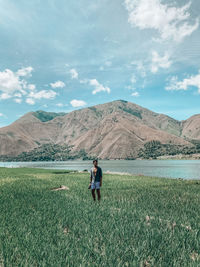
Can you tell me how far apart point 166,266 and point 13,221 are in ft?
24.0

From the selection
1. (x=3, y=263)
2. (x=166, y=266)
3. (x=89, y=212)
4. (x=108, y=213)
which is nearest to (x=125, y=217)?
(x=108, y=213)

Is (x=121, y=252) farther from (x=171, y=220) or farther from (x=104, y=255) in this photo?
(x=171, y=220)

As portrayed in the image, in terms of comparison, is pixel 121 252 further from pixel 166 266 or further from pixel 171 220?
pixel 171 220

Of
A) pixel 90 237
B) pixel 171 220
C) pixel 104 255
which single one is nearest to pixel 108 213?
pixel 171 220

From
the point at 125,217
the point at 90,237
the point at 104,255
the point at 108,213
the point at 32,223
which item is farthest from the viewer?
the point at 108,213

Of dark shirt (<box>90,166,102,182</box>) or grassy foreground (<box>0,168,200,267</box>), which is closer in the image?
grassy foreground (<box>0,168,200,267</box>)

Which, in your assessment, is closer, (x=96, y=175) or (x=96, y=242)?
(x=96, y=242)

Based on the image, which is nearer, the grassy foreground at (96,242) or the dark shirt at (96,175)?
the grassy foreground at (96,242)

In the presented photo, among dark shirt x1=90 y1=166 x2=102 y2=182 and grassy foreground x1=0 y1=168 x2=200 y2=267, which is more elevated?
dark shirt x1=90 y1=166 x2=102 y2=182

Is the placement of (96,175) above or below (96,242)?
above

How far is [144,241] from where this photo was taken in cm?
711

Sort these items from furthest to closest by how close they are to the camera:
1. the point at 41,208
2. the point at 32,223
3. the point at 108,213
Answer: the point at 41,208 < the point at 108,213 < the point at 32,223

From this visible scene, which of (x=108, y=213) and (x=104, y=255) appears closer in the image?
(x=104, y=255)

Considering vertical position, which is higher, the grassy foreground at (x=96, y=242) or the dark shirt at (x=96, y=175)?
the dark shirt at (x=96, y=175)
